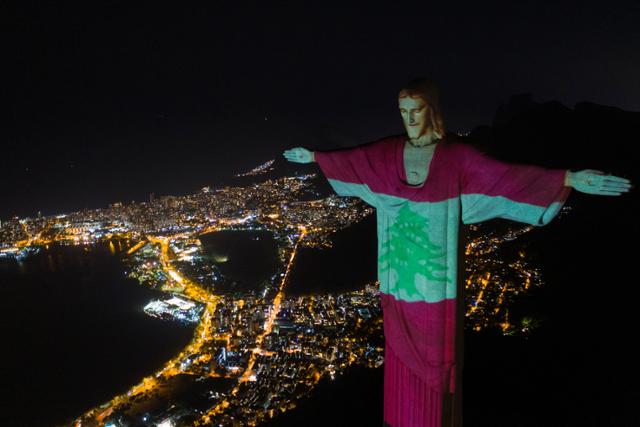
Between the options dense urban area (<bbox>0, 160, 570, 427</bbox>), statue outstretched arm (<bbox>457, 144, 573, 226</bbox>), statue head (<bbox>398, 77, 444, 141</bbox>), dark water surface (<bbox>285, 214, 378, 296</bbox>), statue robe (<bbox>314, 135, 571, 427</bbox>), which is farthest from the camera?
dark water surface (<bbox>285, 214, 378, 296</bbox>)

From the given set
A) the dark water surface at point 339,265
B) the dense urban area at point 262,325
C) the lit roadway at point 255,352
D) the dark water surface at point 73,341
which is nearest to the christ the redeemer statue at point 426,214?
the dense urban area at point 262,325

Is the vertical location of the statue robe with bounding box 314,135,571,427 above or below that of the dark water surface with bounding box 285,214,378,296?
above

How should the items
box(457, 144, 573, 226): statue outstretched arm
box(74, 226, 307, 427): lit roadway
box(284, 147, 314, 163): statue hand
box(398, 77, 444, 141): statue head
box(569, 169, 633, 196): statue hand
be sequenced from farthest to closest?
box(74, 226, 307, 427): lit roadway → box(284, 147, 314, 163): statue hand → box(398, 77, 444, 141): statue head → box(457, 144, 573, 226): statue outstretched arm → box(569, 169, 633, 196): statue hand

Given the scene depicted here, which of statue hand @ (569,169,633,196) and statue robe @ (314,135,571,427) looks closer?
statue hand @ (569,169,633,196)

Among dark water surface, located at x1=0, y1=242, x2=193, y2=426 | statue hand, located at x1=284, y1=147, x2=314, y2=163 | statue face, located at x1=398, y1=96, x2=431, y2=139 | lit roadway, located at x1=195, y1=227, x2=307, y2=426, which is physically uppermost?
statue face, located at x1=398, y1=96, x2=431, y2=139

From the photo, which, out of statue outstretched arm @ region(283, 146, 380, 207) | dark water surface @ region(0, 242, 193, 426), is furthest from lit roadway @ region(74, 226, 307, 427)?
statue outstretched arm @ region(283, 146, 380, 207)

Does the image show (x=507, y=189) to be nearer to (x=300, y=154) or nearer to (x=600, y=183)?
(x=600, y=183)

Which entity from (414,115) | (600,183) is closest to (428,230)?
(414,115)

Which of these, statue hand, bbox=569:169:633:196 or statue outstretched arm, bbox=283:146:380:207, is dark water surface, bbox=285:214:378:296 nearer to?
statue outstretched arm, bbox=283:146:380:207

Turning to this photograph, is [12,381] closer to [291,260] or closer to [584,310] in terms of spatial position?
[291,260]
